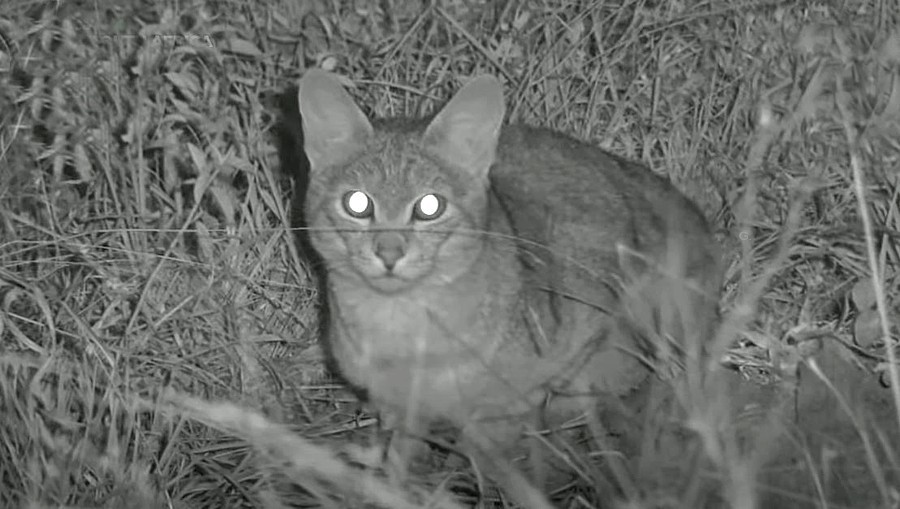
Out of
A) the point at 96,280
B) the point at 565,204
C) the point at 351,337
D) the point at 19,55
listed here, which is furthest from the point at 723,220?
the point at 19,55

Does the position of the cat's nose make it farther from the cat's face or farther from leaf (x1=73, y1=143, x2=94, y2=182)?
leaf (x1=73, y1=143, x2=94, y2=182)

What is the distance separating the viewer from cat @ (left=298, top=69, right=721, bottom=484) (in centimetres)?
395

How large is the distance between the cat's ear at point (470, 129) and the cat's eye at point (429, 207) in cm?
15

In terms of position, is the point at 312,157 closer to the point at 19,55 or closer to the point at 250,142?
the point at 250,142

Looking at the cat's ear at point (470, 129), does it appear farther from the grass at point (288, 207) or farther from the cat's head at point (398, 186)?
the grass at point (288, 207)

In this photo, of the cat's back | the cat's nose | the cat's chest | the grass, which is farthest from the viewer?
the cat's back

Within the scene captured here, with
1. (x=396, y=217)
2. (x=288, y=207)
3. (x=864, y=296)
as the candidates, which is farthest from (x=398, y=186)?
(x=864, y=296)

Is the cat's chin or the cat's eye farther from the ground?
the cat's eye

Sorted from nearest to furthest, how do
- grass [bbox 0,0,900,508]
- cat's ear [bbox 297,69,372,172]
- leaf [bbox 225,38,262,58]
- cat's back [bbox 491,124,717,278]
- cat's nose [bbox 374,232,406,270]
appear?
grass [bbox 0,0,900,508] < cat's nose [bbox 374,232,406,270] < cat's ear [bbox 297,69,372,172] < cat's back [bbox 491,124,717,278] < leaf [bbox 225,38,262,58]

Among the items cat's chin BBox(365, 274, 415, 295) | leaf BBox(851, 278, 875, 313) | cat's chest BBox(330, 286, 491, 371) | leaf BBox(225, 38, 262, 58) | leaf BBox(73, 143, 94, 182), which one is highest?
leaf BBox(225, 38, 262, 58)

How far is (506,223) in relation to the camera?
419 centimetres

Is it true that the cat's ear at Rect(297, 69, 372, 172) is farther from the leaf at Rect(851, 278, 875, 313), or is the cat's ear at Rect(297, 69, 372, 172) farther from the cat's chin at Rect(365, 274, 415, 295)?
the leaf at Rect(851, 278, 875, 313)

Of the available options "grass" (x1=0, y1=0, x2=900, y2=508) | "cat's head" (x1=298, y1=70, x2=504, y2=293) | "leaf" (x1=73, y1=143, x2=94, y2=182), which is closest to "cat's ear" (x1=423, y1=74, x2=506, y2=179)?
"cat's head" (x1=298, y1=70, x2=504, y2=293)

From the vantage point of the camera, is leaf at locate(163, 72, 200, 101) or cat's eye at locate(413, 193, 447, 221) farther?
leaf at locate(163, 72, 200, 101)
